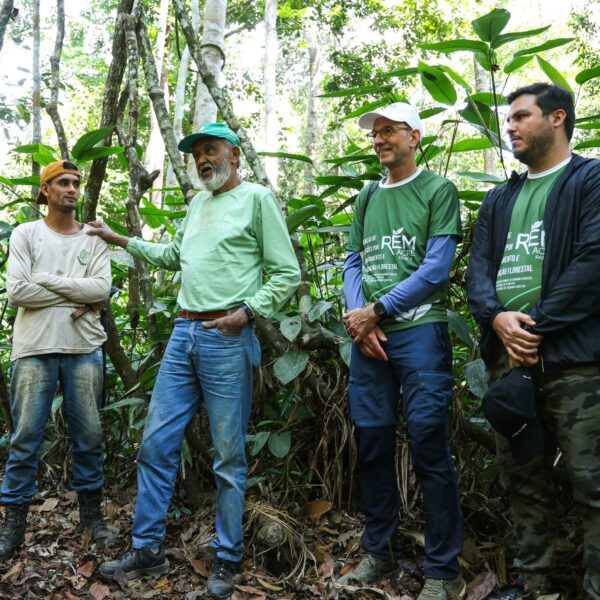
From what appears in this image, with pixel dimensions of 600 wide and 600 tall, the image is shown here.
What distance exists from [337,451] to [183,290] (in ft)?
3.52

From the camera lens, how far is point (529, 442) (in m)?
2.36

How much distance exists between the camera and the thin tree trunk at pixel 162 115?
11.4 ft

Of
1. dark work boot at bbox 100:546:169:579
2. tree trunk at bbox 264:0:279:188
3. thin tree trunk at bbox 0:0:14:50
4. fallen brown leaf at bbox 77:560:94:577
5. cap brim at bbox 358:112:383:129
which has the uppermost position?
tree trunk at bbox 264:0:279:188

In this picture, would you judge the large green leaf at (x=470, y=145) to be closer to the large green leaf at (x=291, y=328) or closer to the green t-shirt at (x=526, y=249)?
the green t-shirt at (x=526, y=249)

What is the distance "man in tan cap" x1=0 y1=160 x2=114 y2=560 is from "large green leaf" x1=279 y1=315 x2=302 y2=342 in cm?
92

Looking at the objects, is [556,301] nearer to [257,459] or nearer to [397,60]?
[257,459]

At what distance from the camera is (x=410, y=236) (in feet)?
8.79

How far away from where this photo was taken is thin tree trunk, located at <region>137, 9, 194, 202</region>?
11.4 feet

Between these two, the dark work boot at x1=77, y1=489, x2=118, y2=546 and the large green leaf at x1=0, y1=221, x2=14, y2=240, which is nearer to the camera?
the dark work boot at x1=77, y1=489, x2=118, y2=546

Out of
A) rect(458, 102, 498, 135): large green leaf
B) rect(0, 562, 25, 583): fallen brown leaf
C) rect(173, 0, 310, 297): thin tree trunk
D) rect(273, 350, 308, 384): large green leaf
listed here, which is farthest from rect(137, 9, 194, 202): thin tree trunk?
rect(0, 562, 25, 583): fallen brown leaf

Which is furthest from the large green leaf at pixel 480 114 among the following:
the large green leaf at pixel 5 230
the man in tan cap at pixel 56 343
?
the large green leaf at pixel 5 230

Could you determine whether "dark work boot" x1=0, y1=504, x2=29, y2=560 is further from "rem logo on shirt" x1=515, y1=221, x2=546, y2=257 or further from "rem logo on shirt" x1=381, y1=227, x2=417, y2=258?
"rem logo on shirt" x1=515, y1=221, x2=546, y2=257

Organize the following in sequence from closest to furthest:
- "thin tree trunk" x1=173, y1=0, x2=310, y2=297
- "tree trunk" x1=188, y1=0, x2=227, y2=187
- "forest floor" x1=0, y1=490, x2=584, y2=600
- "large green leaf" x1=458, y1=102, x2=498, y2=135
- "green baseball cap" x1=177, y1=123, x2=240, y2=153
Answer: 1. "forest floor" x1=0, y1=490, x2=584, y2=600
2. "green baseball cap" x1=177, y1=123, x2=240, y2=153
3. "large green leaf" x1=458, y1=102, x2=498, y2=135
4. "thin tree trunk" x1=173, y1=0, x2=310, y2=297
5. "tree trunk" x1=188, y1=0, x2=227, y2=187

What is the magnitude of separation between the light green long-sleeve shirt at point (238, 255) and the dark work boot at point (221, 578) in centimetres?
102
